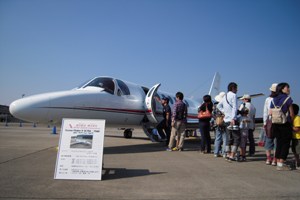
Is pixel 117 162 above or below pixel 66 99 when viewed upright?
below

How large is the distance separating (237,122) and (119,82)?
5373 mm

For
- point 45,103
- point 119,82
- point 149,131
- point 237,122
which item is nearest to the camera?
point 237,122

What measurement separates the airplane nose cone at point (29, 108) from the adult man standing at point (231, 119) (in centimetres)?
531

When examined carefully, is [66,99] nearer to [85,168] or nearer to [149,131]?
[85,168]

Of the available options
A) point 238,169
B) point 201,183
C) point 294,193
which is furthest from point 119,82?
point 294,193

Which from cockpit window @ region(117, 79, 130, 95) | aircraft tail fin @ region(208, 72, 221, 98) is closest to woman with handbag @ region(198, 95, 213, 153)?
cockpit window @ region(117, 79, 130, 95)

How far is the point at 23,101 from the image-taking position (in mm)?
7211

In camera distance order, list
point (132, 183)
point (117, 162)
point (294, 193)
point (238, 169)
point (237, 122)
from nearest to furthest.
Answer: point (294, 193), point (132, 183), point (238, 169), point (117, 162), point (237, 122)

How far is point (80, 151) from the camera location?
15.1 feet

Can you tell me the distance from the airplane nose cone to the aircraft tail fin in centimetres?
1936

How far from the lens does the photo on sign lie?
15.2ft

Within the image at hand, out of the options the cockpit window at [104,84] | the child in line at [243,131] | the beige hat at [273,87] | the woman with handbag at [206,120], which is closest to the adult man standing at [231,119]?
the child in line at [243,131]

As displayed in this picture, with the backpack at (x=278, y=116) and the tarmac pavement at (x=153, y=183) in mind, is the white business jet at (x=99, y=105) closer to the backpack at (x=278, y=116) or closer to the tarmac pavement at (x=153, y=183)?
the tarmac pavement at (x=153, y=183)

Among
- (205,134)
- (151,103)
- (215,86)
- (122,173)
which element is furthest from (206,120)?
(215,86)
